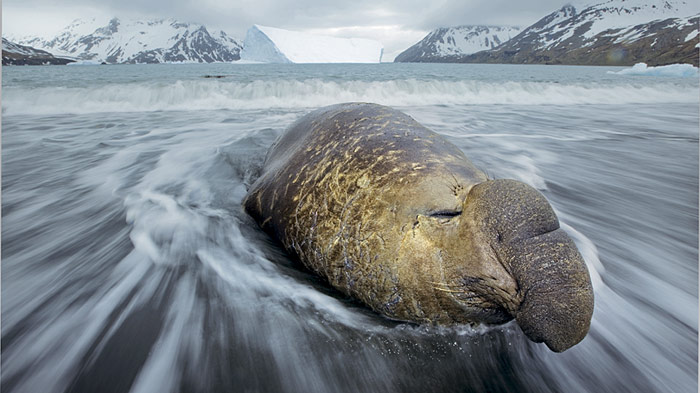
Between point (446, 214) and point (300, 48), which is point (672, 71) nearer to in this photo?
point (446, 214)

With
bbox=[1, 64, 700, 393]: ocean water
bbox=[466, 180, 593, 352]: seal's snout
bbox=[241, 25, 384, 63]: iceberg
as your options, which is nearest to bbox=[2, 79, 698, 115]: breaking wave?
bbox=[1, 64, 700, 393]: ocean water

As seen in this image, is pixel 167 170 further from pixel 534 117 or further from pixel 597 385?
pixel 534 117

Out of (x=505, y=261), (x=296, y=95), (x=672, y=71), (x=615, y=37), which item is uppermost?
(x=615, y=37)

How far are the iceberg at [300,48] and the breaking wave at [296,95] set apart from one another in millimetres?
80664

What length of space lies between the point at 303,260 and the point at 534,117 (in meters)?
10.5

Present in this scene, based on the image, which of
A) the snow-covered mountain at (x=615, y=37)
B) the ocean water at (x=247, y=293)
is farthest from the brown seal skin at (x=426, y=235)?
the snow-covered mountain at (x=615, y=37)

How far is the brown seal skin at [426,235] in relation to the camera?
1496 millimetres

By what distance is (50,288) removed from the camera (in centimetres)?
250

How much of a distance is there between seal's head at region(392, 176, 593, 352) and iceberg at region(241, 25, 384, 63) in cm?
9416

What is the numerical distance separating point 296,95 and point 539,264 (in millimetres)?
13005

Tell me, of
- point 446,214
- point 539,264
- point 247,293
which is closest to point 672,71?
point 446,214

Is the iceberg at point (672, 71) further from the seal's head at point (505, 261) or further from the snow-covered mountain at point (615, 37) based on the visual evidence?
the seal's head at point (505, 261)

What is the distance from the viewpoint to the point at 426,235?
1784mm

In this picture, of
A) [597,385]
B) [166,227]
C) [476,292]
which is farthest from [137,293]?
[597,385]
